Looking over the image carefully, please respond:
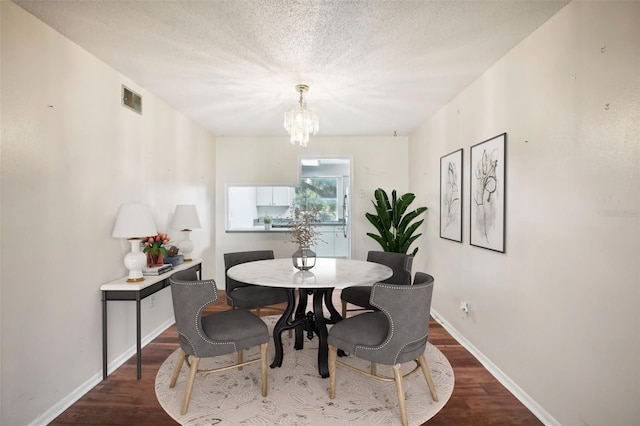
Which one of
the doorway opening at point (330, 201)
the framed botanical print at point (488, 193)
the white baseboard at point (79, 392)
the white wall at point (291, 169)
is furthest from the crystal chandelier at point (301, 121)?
the doorway opening at point (330, 201)

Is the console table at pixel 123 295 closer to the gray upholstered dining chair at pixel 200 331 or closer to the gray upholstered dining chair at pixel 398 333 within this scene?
the gray upholstered dining chair at pixel 200 331

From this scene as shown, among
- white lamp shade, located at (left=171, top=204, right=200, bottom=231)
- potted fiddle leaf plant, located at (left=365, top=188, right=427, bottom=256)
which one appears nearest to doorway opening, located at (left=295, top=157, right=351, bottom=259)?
potted fiddle leaf plant, located at (left=365, top=188, right=427, bottom=256)

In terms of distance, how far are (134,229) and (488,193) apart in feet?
9.31

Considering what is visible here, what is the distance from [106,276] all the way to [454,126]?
352cm

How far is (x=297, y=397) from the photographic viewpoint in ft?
7.50

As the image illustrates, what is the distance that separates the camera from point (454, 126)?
11.4 ft

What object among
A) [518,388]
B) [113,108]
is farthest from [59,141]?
[518,388]

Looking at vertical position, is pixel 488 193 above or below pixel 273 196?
below

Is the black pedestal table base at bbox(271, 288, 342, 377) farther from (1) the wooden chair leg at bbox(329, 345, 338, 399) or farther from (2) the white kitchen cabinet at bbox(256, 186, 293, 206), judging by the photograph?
(2) the white kitchen cabinet at bbox(256, 186, 293, 206)

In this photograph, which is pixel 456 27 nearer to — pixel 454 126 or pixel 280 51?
pixel 280 51

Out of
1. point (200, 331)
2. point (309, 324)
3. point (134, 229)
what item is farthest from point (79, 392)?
point (309, 324)

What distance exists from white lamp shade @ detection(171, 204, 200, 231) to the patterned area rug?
139 cm

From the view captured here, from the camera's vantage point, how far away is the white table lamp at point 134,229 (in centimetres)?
252

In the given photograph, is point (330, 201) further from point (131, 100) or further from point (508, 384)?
point (508, 384)
